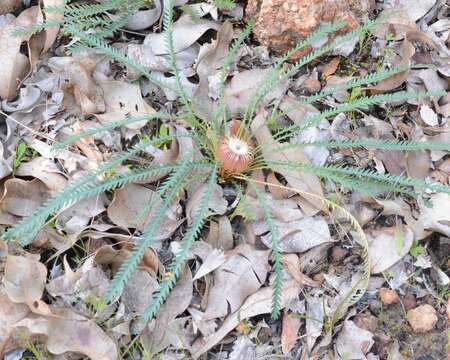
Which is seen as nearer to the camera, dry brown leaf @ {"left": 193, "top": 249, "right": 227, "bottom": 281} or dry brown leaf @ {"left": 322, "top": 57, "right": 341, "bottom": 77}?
dry brown leaf @ {"left": 193, "top": 249, "right": 227, "bottom": 281}

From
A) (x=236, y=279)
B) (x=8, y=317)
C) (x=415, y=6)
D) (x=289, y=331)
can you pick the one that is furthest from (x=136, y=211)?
(x=415, y=6)

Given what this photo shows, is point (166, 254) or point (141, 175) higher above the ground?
point (141, 175)

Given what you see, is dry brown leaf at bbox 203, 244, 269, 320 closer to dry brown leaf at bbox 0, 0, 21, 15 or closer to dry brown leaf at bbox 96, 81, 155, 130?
dry brown leaf at bbox 96, 81, 155, 130

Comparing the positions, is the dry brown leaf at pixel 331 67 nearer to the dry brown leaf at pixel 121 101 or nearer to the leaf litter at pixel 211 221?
the leaf litter at pixel 211 221

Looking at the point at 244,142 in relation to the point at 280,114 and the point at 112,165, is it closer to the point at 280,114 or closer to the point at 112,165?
the point at 280,114

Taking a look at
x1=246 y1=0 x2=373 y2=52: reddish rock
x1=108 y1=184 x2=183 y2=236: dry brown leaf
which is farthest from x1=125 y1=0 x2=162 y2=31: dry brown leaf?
x1=108 y1=184 x2=183 y2=236: dry brown leaf

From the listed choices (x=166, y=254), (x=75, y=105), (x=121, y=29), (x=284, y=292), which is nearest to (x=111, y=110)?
(x=75, y=105)
